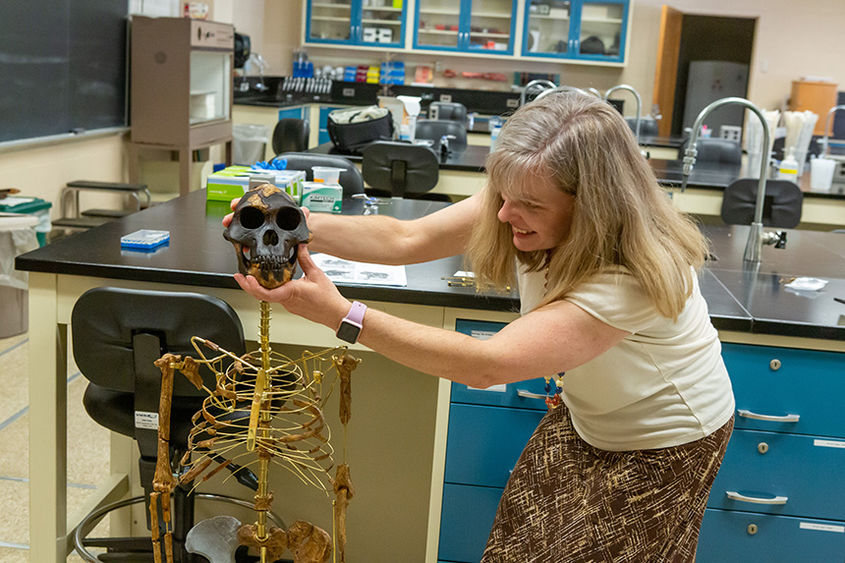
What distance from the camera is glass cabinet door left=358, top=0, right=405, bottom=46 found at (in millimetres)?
10070

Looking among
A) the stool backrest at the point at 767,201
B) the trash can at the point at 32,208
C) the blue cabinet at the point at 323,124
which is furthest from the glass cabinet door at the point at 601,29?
the trash can at the point at 32,208

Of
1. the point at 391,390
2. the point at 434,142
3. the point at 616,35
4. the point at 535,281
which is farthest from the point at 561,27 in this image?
the point at 535,281

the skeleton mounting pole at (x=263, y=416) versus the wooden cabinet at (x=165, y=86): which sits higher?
the wooden cabinet at (x=165, y=86)

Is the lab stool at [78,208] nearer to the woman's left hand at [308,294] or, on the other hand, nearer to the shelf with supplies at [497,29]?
the woman's left hand at [308,294]

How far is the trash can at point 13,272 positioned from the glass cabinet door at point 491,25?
22.3 ft

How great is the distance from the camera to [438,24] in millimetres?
10109

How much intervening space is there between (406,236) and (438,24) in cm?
868

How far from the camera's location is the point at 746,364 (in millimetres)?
2088

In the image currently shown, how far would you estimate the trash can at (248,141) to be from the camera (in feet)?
27.6

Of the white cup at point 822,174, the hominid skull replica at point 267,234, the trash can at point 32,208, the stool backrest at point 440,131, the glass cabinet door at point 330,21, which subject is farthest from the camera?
the glass cabinet door at point 330,21

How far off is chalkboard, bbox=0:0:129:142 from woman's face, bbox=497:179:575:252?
4151 millimetres

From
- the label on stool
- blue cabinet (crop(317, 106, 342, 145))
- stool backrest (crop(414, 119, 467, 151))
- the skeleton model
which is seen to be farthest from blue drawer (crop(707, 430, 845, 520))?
blue cabinet (crop(317, 106, 342, 145))

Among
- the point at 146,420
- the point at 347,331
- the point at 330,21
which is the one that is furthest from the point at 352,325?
the point at 330,21

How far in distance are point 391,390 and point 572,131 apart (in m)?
1.27
